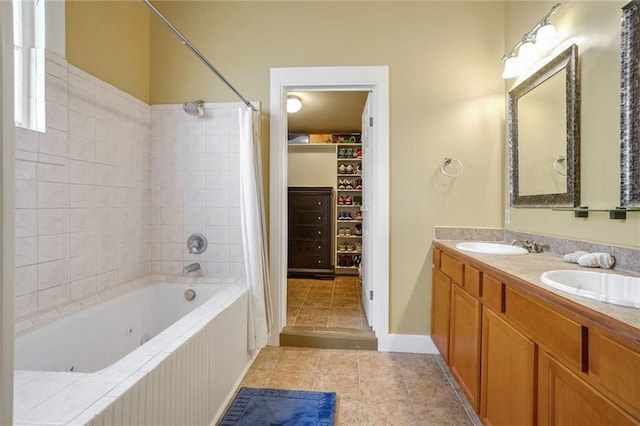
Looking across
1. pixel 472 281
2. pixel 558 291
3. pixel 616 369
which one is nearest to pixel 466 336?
pixel 472 281

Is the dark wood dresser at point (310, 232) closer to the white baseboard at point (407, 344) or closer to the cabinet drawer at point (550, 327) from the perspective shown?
the white baseboard at point (407, 344)

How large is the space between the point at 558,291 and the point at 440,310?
1204mm

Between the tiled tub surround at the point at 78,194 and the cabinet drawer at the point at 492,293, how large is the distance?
2.21m

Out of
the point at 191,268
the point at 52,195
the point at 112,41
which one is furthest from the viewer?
the point at 191,268

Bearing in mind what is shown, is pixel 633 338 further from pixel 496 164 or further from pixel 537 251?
pixel 496 164

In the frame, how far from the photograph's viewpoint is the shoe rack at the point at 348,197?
4.72 m

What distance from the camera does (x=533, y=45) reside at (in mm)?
1756

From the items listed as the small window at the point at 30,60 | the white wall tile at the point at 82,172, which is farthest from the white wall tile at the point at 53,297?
the small window at the point at 30,60

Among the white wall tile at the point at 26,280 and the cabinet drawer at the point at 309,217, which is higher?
the cabinet drawer at the point at 309,217

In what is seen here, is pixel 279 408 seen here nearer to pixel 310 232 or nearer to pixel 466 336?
pixel 466 336

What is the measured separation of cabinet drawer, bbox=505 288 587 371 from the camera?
2.73 feet

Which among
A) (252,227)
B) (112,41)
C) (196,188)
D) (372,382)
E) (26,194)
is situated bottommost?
(372,382)

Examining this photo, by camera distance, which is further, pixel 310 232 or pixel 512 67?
pixel 310 232

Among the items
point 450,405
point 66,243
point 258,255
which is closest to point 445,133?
point 258,255
